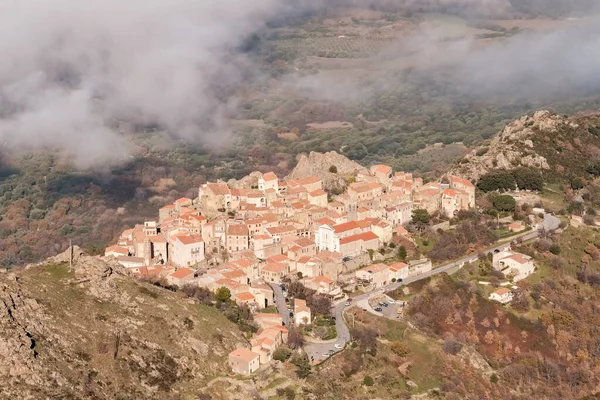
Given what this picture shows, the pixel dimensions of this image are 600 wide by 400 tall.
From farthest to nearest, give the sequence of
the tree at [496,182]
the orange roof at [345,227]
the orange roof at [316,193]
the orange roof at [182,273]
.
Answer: the tree at [496,182] < the orange roof at [316,193] < the orange roof at [345,227] < the orange roof at [182,273]

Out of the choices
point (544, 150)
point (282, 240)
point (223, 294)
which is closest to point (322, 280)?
point (282, 240)

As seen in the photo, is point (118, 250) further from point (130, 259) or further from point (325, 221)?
point (325, 221)

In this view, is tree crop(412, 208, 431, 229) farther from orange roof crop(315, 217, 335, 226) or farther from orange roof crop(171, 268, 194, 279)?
orange roof crop(171, 268, 194, 279)

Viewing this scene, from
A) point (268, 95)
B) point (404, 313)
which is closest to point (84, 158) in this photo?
point (268, 95)

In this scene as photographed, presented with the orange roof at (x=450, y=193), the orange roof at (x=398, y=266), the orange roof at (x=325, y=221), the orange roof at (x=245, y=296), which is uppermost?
the orange roof at (x=325, y=221)

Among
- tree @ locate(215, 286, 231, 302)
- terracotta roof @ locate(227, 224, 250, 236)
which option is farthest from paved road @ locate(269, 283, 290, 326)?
terracotta roof @ locate(227, 224, 250, 236)

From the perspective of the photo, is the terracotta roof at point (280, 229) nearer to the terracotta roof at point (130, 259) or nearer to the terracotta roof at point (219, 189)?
the terracotta roof at point (219, 189)

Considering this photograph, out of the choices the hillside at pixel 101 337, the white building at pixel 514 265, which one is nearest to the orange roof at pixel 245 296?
the hillside at pixel 101 337
